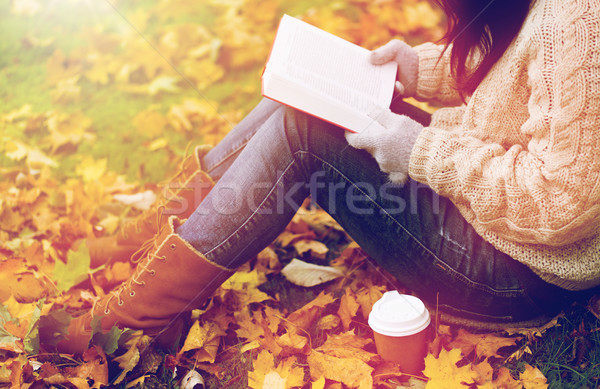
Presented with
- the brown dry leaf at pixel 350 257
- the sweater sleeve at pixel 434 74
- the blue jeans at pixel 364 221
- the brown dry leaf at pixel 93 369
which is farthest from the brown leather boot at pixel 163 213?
the sweater sleeve at pixel 434 74

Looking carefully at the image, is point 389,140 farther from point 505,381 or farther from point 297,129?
point 505,381

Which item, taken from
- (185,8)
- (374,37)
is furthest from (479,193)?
(185,8)

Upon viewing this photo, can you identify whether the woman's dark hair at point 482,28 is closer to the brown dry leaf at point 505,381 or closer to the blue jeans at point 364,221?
the blue jeans at point 364,221

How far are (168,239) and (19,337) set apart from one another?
0.56 m

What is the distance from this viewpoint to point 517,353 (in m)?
1.43

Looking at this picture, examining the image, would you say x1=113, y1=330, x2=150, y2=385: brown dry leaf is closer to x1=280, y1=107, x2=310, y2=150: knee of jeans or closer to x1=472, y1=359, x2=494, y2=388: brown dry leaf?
x1=280, y1=107, x2=310, y2=150: knee of jeans

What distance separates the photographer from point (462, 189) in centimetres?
123

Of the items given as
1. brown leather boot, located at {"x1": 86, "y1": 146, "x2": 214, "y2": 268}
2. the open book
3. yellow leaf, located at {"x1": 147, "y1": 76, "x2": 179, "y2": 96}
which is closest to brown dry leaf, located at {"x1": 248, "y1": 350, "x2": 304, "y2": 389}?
brown leather boot, located at {"x1": 86, "y1": 146, "x2": 214, "y2": 268}

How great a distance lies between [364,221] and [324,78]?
0.39m

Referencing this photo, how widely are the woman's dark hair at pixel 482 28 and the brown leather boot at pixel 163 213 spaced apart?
0.88 m

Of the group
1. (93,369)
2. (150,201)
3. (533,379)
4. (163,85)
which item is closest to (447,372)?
(533,379)

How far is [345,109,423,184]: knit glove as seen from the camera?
4.23 ft

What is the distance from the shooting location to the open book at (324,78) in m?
1.31

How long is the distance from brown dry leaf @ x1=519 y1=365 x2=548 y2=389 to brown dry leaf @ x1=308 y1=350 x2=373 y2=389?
1.30 feet
